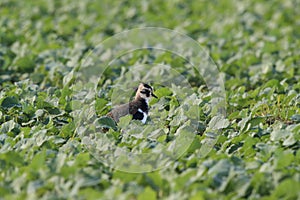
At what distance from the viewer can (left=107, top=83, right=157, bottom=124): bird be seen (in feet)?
25.1

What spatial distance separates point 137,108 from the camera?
7.78 m

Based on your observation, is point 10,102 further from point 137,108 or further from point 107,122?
point 137,108

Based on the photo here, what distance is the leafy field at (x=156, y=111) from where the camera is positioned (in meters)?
5.74

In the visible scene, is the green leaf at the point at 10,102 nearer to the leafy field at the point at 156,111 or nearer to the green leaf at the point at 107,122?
the leafy field at the point at 156,111

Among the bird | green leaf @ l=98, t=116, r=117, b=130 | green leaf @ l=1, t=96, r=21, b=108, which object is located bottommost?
green leaf @ l=98, t=116, r=117, b=130

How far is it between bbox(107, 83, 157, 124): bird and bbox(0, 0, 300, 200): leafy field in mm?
126

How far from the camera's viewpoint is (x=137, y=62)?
10.6 meters

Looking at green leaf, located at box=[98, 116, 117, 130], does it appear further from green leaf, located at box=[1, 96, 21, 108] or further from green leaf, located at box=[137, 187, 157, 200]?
green leaf, located at box=[137, 187, 157, 200]

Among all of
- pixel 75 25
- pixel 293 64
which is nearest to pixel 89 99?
pixel 293 64

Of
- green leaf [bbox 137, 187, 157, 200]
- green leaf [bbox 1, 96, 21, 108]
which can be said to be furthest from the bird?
green leaf [bbox 137, 187, 157, 200]

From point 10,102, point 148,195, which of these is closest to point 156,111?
point 10,102

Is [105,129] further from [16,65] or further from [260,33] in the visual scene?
[260,33]

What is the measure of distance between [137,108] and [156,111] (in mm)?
228

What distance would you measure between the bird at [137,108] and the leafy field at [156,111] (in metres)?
0.13
